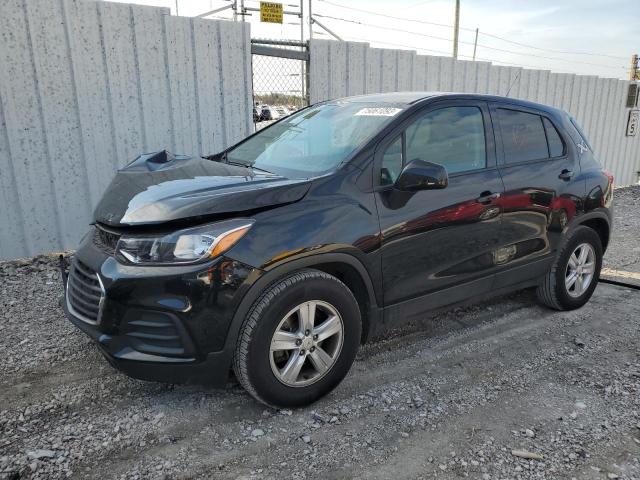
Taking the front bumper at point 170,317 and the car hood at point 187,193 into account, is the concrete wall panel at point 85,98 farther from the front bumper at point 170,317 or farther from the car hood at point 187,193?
the front bumper at point 170,317

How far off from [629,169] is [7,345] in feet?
44.5

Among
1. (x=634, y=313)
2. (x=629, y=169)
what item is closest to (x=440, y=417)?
(x=634, y=313)

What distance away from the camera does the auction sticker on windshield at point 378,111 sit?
10.4 feet

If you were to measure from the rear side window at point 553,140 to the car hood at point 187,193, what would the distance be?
2334 mm

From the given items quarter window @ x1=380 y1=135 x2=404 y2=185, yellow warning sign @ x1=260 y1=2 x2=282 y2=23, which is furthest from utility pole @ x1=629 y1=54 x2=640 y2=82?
quarter window @ x1=380 y1=135 x2=404 y2=185

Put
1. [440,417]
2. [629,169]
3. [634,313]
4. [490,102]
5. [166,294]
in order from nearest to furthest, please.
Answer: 1. [166,294]
2. [440,417]
3. [490,102]
4. [634,313]
5. [629,169]

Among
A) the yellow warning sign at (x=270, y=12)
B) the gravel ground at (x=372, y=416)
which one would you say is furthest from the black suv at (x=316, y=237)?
the yellow warning sign at (x=270, y=12)

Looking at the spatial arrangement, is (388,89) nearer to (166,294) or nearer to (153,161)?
(153,161)

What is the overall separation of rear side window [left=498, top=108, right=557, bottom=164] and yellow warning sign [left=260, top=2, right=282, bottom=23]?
430 centimetres

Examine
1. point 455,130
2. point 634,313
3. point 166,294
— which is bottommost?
point 634,313

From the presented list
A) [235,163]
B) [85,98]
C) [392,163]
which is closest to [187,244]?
[235,163]

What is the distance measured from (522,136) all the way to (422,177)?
1464 mm

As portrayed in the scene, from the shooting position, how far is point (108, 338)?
2.47 meters

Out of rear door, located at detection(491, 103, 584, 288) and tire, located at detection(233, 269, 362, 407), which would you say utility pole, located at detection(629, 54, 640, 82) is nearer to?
rear door, located at detection(491, 103, 584, 288)
